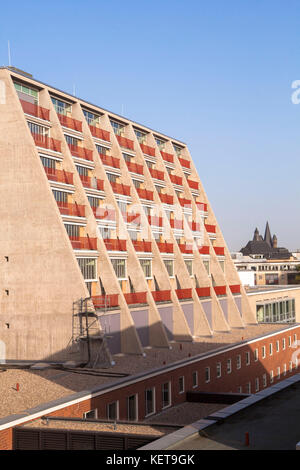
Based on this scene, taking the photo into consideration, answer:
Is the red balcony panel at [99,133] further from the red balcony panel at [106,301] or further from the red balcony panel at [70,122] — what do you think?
the red balcony panel at [106,301]

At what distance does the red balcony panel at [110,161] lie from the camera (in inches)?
2245

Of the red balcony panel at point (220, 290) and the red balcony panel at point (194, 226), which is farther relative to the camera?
the red balcony panel at point (194, 226)

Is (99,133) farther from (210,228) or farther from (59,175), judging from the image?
(210,228)

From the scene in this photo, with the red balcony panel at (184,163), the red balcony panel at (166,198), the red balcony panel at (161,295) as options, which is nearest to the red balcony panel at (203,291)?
the red balcony panel at (161,295)

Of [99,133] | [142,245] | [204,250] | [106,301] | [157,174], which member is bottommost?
[106,301]

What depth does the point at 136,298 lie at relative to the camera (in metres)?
51.4

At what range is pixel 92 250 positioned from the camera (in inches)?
1909

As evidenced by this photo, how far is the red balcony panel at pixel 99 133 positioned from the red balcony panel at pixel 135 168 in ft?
13.3

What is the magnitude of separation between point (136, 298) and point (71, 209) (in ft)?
32.8

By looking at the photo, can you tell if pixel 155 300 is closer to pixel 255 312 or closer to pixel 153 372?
pixel 153 372

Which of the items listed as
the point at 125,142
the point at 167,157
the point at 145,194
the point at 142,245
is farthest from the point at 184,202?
the point at 142,245

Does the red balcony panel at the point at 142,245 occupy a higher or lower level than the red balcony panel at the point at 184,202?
lower

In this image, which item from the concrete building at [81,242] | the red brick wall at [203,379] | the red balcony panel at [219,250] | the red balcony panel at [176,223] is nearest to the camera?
the red brick wall at [203,379]
